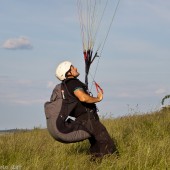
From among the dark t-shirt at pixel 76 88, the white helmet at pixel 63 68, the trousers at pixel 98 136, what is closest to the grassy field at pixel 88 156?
the trousers at pixel 98 136

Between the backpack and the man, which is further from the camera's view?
the man

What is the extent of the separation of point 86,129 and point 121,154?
3.42 ft

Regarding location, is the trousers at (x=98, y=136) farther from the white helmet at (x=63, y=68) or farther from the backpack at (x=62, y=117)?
the white helmet at (x=63, y=68)

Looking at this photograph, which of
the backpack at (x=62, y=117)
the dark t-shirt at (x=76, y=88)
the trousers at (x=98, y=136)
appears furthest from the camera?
the trousers at (x=98, y=136)

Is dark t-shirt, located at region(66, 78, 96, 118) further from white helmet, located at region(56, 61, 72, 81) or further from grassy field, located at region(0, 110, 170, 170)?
grassy field, located at region(0, 110, 170, 170)

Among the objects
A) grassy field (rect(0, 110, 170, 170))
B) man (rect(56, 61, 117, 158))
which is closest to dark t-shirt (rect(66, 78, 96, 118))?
man (rect(56, 61, 117, 158))

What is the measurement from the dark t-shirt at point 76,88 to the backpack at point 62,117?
8 centimetres

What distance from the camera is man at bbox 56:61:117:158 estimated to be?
8.63 metres

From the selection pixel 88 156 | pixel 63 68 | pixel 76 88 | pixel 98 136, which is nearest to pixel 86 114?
pixel 98 136

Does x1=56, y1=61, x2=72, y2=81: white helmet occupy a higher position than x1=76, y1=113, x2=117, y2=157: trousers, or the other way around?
x1=56, y1=61, x2=72, y2=81: white helmet

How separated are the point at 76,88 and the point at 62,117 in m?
0.63

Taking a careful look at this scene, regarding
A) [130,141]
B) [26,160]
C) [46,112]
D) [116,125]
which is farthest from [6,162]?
[116,125]

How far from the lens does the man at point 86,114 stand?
863cm

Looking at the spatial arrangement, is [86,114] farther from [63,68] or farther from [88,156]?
[63,68]
